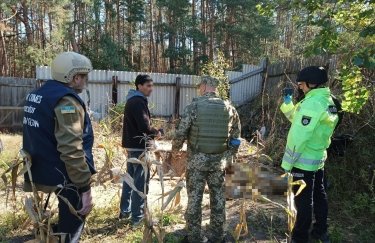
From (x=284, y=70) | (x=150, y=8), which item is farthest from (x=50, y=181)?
(x=150, y=8)

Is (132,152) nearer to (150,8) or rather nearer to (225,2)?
(225,2)

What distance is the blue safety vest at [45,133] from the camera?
267cm

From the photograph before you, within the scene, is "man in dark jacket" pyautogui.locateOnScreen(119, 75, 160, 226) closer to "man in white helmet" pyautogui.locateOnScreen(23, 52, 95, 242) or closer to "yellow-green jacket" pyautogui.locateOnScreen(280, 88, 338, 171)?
"man in white helmet" pyautogui.locateOnScreen(23, 52, 95, 242)

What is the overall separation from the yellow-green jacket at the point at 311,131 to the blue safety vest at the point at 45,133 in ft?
6.35

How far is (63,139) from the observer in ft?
8.55

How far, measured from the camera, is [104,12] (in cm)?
2448

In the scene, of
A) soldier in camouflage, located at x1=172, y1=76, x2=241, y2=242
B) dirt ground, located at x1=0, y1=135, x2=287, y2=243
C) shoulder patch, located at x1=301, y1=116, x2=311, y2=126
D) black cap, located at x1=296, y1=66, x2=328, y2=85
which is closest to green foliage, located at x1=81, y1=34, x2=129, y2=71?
dirt ground, located at x1=0, y1=135, x2=287, y2=243

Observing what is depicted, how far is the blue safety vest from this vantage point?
2.67 metres

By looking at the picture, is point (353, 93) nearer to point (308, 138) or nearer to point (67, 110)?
point (308, 138)

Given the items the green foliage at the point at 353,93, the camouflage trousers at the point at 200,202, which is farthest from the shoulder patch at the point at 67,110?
the green foliage at the point at 353,93

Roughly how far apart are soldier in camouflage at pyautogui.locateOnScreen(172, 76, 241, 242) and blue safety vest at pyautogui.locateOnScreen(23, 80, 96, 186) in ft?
4.26

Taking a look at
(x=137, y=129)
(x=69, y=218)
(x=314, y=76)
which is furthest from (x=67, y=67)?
(x=314, y=76)

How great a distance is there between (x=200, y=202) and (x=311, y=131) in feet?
4.36

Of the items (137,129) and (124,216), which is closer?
(137,129)
